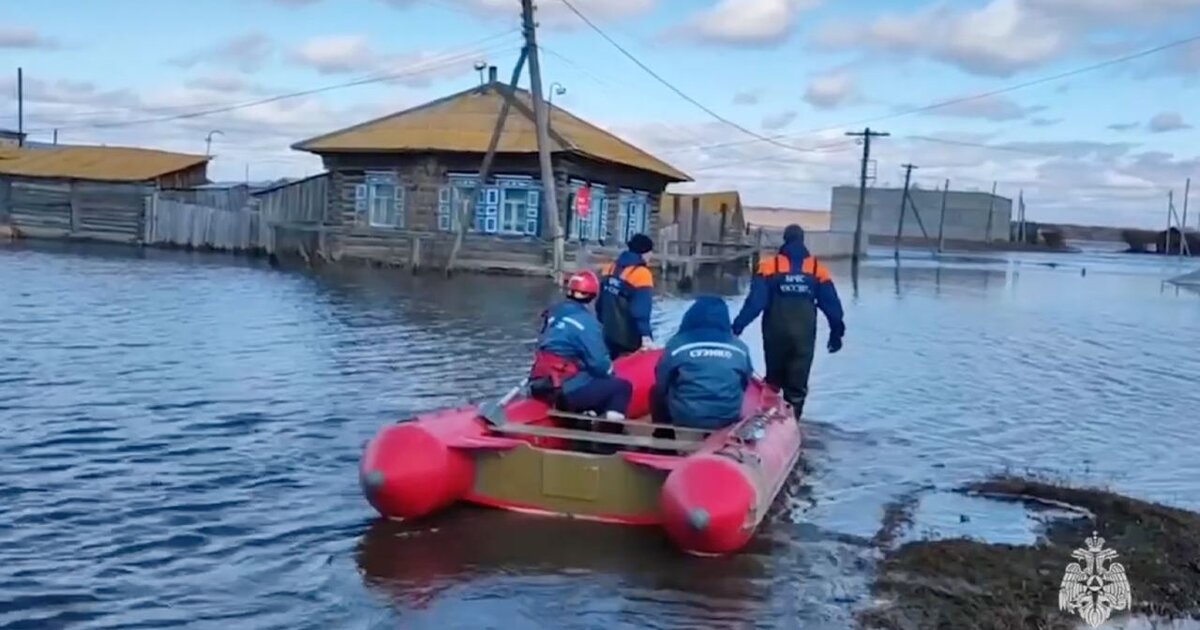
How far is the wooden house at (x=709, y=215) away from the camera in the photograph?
157 feet

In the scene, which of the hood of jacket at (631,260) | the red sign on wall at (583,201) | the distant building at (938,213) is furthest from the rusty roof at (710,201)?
the distant building at (938,213)

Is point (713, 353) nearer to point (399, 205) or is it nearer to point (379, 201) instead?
point (399, 205)

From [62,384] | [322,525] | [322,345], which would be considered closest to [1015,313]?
[322,345]

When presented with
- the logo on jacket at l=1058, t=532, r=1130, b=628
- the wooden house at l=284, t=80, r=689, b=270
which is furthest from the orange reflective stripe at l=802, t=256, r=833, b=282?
the wooden house at l=284, t=80, r=689, b=270

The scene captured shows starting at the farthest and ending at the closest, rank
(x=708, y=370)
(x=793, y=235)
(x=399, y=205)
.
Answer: (x=399, y=205), (x=793, y=235), (x=708, y=370)

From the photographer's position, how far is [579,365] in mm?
9594

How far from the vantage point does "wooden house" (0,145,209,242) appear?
42000mm

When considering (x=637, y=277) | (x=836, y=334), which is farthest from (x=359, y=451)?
(x=836, y=334)

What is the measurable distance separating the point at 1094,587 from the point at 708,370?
2969 mm

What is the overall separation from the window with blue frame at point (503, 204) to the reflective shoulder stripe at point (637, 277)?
2268 centimetres

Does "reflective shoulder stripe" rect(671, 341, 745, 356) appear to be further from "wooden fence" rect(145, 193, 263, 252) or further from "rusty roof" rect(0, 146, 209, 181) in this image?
"rusty roof" rect(0, 146, 209, 181)

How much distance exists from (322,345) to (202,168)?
3132 cm

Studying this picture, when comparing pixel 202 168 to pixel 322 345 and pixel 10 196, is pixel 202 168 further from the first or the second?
pixel 322 345

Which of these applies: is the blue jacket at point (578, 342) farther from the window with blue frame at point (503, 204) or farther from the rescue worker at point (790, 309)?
the window with blue frame at point (503, 204)
